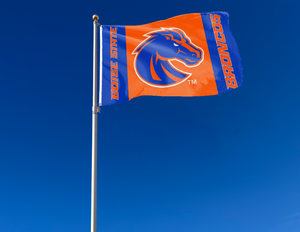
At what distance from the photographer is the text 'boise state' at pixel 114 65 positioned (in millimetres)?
10123

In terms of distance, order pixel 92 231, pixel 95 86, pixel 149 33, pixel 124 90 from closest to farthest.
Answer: pixel 92 231 → pixel 95 86 → pixel 124 90 → pixel 149 33

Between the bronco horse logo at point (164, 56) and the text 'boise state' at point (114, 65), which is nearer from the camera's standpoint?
the text 'boise state' at point (114, 65)

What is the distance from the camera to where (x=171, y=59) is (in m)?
11.9

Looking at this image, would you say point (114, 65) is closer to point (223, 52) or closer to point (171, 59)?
point (171, 59)

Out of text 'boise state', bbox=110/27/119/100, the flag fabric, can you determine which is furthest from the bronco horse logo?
text 'boise state', bbox=110/27/119/100

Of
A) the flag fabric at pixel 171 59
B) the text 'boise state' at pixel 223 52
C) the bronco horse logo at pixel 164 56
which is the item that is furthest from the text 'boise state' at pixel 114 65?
the text 'boise state' at pixel 223 52

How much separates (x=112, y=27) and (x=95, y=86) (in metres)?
3.39

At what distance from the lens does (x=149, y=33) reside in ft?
40.0

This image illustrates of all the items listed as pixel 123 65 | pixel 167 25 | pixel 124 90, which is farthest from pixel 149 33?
pixel 124 90

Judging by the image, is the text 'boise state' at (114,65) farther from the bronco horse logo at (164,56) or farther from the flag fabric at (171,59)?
the bronco horse logo at (164,56)

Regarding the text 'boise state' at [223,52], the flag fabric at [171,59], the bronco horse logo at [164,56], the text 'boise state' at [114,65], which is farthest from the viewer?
the text 'boise state' at [223,52]

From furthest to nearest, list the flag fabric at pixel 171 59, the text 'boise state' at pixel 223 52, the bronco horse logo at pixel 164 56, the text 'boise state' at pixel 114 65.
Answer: the text 'boise state' at pixel 223 52, the bronco horse logo at pixel 164 56, the flag fabric at pixel 171 59, the text 'boise state' at pixel 114 65

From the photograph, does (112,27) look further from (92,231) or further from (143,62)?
(92,231)

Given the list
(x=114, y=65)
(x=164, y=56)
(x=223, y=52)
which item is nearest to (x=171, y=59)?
(x=164, y=56)
